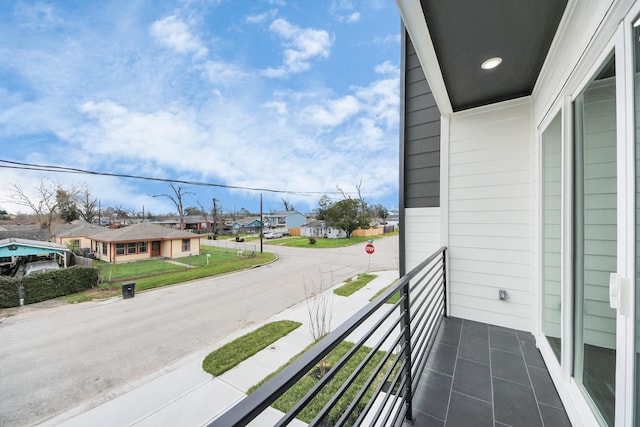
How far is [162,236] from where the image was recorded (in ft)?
45.9

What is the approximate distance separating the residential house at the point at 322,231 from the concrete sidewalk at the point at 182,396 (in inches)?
755

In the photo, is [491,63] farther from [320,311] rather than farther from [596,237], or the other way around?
[320,311]

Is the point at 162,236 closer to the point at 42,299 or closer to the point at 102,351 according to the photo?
the point at 42,299

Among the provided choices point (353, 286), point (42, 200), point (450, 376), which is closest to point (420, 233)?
point (450, 376)

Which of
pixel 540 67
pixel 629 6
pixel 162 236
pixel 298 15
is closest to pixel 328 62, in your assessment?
pixel 298 15

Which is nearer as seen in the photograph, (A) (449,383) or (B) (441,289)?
(A) (449,383)

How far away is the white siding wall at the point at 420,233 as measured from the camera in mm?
2805

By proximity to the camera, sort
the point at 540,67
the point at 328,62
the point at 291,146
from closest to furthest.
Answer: the point at 540,67 < the point at 328,62 < the point at 291,146

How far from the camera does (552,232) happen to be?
5.95ft

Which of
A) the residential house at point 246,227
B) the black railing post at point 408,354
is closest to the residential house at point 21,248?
the black railing post at point 408,354

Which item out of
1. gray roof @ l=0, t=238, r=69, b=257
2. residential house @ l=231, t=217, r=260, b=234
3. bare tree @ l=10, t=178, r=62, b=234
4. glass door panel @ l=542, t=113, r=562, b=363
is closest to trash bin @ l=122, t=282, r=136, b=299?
gray roof @ l=0, t=238, r=69, b=257

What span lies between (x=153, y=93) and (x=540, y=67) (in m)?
15.0

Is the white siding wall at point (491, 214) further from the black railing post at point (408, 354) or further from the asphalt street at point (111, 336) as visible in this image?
the asphalt street at point (111, 336)

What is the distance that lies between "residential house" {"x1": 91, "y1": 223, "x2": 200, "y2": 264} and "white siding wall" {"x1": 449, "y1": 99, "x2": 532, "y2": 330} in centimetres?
1517
